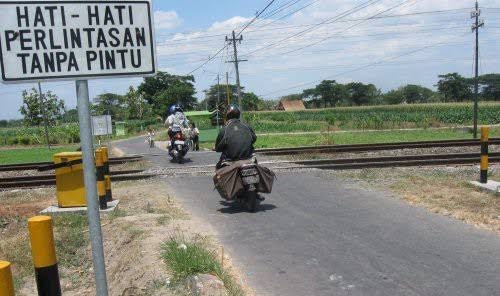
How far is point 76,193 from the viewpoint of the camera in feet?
27.6

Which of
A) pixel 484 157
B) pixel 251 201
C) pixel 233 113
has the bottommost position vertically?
pixel 251 201

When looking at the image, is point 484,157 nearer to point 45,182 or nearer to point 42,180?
point 45,182

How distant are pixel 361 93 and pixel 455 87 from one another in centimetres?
2341

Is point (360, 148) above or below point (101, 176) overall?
below

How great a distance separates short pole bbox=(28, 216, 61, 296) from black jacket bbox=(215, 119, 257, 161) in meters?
5.37

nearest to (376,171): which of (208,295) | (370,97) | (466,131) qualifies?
(208,295)

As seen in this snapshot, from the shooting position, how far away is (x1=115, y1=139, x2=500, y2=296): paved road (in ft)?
15.0

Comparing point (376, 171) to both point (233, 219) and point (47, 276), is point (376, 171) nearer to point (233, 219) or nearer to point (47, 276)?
point (233, 219)

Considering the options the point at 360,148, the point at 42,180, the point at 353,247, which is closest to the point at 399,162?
the point at 360,148

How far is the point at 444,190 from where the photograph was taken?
29.4 feet

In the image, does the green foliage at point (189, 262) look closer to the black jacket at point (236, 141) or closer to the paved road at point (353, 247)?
the paved road at point (353, 247)

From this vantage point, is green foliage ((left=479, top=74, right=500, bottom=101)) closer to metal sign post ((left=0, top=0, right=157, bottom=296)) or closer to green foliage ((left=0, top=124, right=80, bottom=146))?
green foliage ((left=0, top=124, right=80, bottom=146))

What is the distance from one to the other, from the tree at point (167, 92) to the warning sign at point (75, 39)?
98940 millimetres

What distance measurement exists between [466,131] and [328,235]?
3467cm
